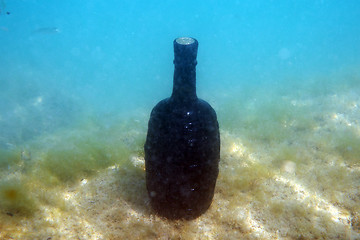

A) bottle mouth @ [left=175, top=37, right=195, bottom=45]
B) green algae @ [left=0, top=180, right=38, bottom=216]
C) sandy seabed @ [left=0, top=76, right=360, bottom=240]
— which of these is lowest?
sandy seabed @ [left=0, top=76, right=360, bottom=240]

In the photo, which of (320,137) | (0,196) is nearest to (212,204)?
(0,196)

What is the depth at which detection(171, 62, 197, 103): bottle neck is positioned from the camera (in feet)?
9.86

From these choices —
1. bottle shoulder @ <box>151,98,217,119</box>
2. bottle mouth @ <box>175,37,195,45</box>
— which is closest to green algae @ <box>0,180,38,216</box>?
bottle shoulder @ <box>151,98,217,119</box>

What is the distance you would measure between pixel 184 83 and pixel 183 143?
31.7 inches

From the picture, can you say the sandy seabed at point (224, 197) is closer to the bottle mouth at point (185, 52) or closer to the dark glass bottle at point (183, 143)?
the dark glass bottle at point (183, 143)

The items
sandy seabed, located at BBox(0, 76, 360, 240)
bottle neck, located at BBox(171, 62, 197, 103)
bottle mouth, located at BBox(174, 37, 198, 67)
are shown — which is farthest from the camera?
sandy seabed, located at BBox(0, 76, 360, 240)

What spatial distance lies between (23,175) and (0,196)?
3.05 feet

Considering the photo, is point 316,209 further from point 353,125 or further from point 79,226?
point 353,125

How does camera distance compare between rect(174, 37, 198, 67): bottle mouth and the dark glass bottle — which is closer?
rect(174, 37, 198, 67): bottle mouth

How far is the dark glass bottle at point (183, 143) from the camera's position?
305 cm

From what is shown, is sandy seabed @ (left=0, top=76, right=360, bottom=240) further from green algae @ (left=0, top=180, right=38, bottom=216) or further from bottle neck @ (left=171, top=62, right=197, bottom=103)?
bottle neck @ (left=171, top=62, right=197, bottom=103)

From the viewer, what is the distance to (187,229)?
3543 millimetres

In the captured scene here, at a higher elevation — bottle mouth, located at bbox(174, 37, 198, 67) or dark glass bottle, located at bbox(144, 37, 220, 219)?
bottle mouth, located at bbox(174, 37, 198, 67)

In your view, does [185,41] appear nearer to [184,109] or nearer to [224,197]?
[184,109]
